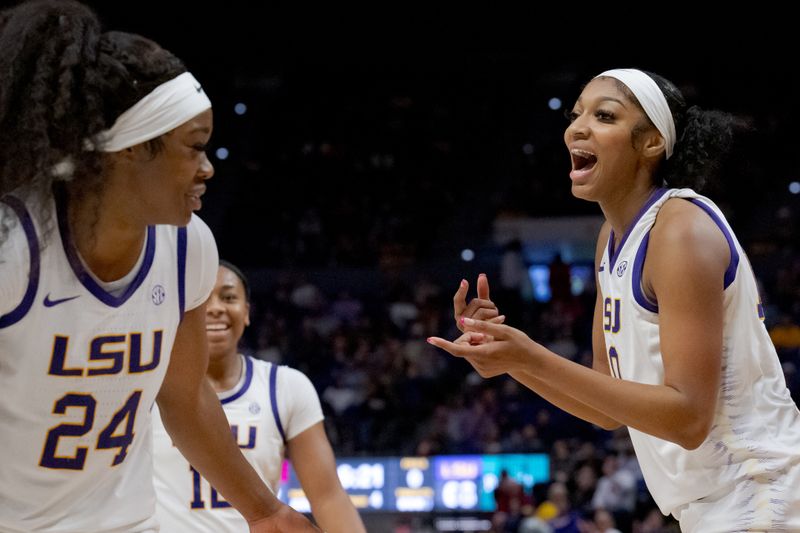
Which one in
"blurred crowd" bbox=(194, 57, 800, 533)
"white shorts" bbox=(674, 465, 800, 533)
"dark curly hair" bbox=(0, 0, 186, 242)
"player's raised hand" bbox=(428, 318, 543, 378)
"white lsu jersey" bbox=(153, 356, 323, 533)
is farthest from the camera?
"blurred crowd" bbox=(194, 57, 800, 533)

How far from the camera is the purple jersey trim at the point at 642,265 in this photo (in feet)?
9.39

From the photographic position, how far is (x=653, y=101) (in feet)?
10.4

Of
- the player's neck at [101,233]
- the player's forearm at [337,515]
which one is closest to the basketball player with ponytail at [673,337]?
the player's neck at [101,233]

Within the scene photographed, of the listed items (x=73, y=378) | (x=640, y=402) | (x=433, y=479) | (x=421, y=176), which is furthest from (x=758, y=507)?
(x=421, y=176)

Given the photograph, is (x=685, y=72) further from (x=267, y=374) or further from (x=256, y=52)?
(x=267, y=374)

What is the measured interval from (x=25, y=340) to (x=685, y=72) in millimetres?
17272

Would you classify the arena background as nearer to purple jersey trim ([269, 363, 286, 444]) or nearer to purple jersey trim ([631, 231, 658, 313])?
purple jersey trim ([269, 363, 286, 444])

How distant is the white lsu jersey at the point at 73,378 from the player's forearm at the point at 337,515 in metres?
1.95

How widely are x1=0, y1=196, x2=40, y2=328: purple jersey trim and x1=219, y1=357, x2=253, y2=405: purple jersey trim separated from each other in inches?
89.9

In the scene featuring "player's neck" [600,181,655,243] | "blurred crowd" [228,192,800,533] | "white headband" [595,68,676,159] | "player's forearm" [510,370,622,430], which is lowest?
"blurred crowd" [228,192,800,533]

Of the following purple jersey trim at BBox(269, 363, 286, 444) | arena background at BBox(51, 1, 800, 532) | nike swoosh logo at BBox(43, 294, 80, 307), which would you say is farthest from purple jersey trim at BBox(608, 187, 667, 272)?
arena background at BBox(51, 1, 800, 532)

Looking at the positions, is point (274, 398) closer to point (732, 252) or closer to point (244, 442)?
point (244, 442)

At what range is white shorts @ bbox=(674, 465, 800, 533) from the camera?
2773 millimetres

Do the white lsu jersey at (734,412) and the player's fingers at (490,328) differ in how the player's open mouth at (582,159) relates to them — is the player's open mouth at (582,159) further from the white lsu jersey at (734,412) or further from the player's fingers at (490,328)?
the player's fingers at (490,328)
